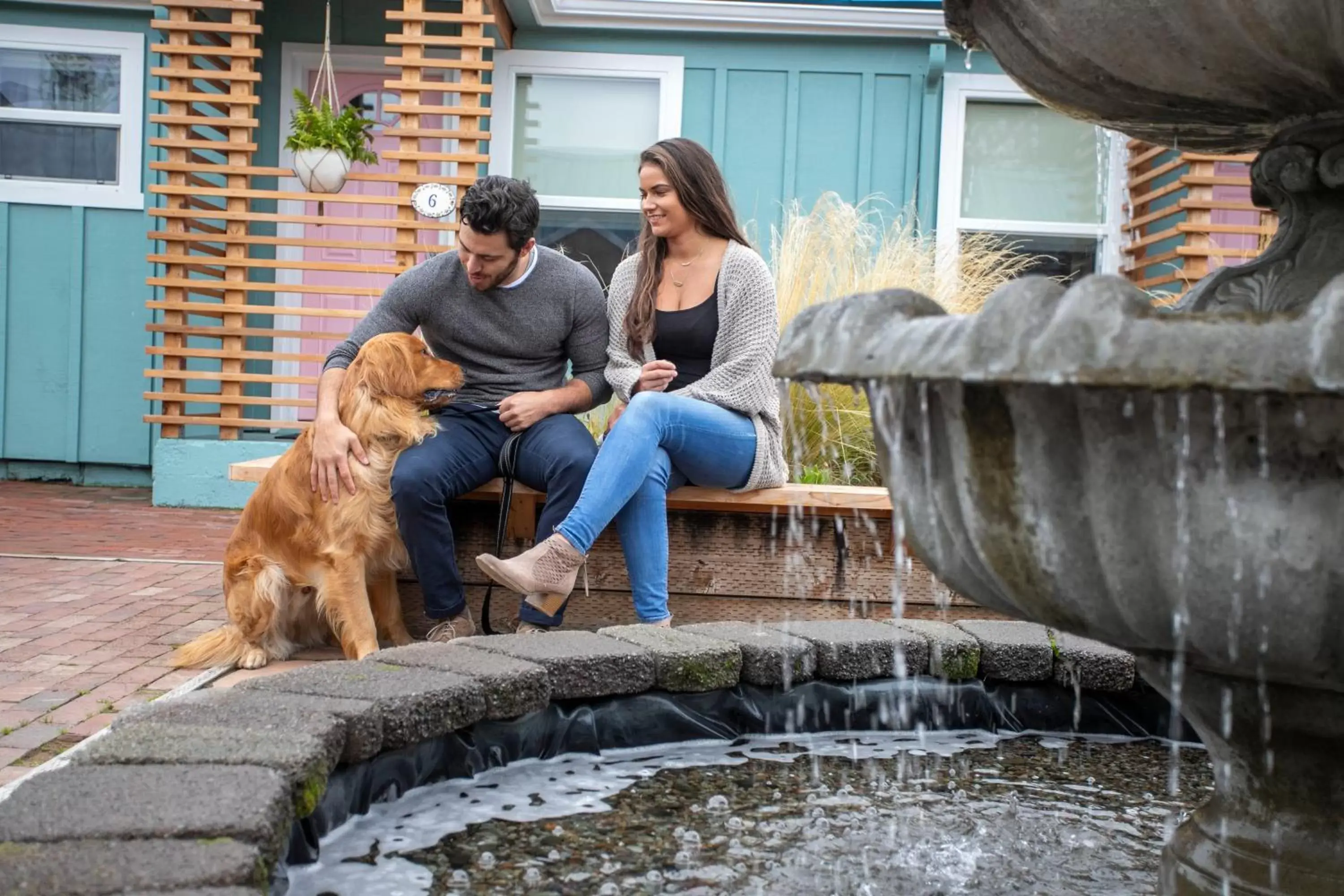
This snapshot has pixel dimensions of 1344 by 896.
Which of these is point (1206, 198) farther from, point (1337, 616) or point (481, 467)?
point (1337, 616)

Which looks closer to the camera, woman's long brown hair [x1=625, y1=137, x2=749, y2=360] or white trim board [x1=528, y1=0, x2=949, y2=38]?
woman's long brown hair [x1=625, y1=137, x2=749, y2=360]

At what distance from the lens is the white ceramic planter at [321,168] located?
772 centimetres

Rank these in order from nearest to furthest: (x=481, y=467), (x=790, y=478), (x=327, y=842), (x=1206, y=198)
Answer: (x=327, y=842), (x=481, y=467), (x=790, y=478), (x=1206, y=198)

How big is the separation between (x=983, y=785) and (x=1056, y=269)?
696 centimetres

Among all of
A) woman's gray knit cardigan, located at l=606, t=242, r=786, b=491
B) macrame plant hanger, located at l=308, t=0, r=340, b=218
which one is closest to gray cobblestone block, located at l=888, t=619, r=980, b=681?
woman's gray knit cardigan, located at l=606, t=242, r=786, b=491

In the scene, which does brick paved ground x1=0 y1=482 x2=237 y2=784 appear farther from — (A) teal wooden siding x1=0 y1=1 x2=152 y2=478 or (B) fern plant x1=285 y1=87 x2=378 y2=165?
(B) fern plant x1=285 y1=87 x2=378 y2=165

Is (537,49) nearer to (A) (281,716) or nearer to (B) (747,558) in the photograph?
(B) (747,558)

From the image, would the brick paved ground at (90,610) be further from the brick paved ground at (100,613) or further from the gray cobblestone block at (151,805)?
the gray cobblestone block at (151,805)

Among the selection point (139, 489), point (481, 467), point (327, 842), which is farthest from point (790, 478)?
point (139, 489)

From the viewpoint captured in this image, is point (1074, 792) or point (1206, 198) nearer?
point (1074, 792)

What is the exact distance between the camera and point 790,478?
16.5 feet

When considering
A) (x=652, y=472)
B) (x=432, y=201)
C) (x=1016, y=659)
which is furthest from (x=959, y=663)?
(x=432, y=201)

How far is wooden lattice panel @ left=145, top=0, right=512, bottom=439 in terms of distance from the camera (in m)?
7.62

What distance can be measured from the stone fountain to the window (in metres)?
7.22
